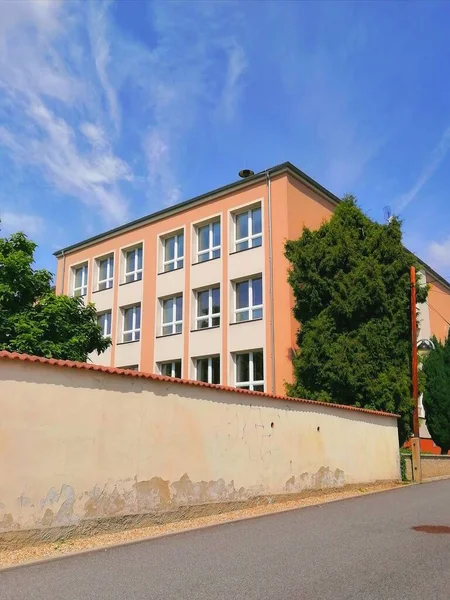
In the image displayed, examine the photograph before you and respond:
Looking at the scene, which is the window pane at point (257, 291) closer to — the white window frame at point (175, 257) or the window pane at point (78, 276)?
the white window frame at point (175, 257)

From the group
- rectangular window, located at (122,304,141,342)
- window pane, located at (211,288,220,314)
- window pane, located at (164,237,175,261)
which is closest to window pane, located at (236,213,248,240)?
window pane, located at (211,288,220,314)

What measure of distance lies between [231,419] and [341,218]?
12399mm

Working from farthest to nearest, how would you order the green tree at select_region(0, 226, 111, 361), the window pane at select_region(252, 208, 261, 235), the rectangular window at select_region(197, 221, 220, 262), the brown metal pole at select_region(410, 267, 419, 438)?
the rectangular window at select_region(197, 221, 220, 262)
the window pane at select_region(252, 208, 261, 235)
the brown metal pole at select_region(410, 267, 419, 438)
the green tree at select_region(0, 226, 111, 361)

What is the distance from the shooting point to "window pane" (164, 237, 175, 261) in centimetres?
2809

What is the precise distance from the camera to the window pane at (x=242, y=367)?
23.8m

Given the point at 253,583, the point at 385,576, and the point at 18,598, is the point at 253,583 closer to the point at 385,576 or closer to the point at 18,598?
the point at 385,576

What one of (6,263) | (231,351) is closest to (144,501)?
(6,263)

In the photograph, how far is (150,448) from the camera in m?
9.67

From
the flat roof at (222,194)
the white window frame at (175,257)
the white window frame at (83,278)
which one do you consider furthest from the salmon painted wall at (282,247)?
the white window frame at (83,278)

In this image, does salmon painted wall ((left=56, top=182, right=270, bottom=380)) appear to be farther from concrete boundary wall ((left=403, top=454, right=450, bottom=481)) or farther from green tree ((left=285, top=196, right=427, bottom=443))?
concrete boundary wall ((left=403, top=454, right=450, bottom=481))

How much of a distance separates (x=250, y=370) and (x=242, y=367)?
0.62m

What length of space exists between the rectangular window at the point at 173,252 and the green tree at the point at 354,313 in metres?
7.27

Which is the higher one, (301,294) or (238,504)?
(301,294)

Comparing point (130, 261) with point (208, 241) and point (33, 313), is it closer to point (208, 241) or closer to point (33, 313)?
point (208, 241)
